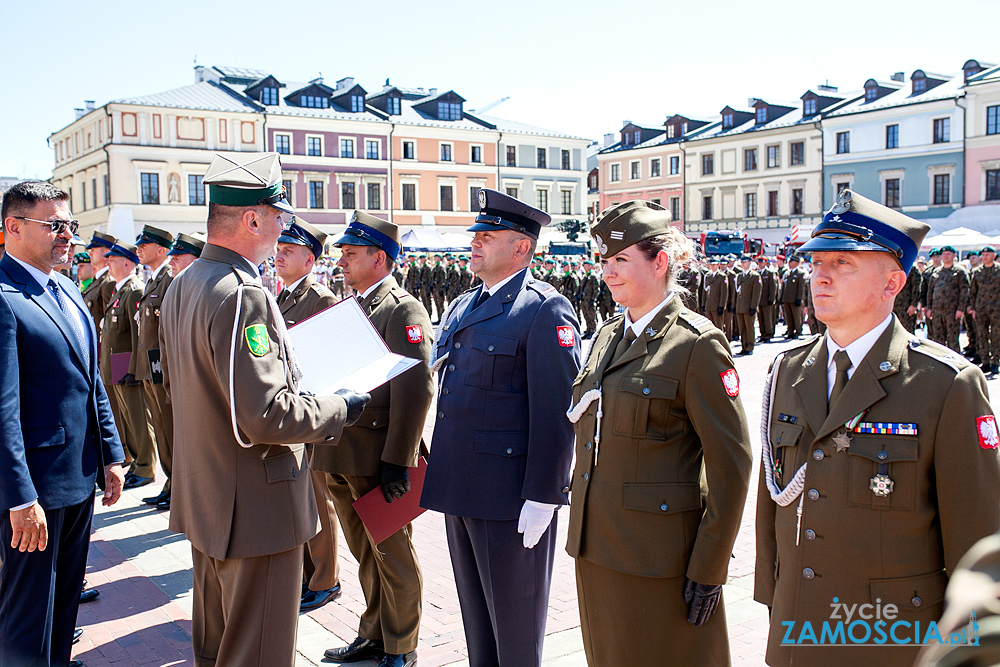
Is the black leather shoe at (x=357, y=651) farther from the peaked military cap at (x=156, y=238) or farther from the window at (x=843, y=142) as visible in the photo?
the window at (x=843, y=142)

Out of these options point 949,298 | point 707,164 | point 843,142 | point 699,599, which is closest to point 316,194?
point 707,164

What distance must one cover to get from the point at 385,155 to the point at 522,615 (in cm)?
5332

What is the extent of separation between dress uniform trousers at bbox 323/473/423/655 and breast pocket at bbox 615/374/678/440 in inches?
69.0

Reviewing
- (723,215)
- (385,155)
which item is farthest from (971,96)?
(385,155)

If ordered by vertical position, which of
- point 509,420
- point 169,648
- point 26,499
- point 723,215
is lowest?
point 169,648

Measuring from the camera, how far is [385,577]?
4.00 metres

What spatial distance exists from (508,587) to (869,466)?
1554 millimetres

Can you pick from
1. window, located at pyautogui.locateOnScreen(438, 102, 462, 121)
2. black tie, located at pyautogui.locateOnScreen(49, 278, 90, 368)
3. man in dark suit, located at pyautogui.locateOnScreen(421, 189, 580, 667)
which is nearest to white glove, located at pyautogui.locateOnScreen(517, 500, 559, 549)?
man in dark suit, located at pyautogui.locateOnScreen(421, 189, 580, 667)

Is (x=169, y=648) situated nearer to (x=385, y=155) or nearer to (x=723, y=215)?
(x=385, y=155)

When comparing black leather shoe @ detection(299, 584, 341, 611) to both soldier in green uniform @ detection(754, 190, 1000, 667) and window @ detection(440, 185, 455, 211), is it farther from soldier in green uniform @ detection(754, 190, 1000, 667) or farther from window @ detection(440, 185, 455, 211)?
window @ detection(440, 185, 455, 211)

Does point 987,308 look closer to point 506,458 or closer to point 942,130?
point 506,458

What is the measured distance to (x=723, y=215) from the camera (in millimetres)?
56906

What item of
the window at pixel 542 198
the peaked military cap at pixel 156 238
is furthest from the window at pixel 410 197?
the peaked military cap at pixel 156 238

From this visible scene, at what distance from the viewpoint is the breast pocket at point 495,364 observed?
130 inches
